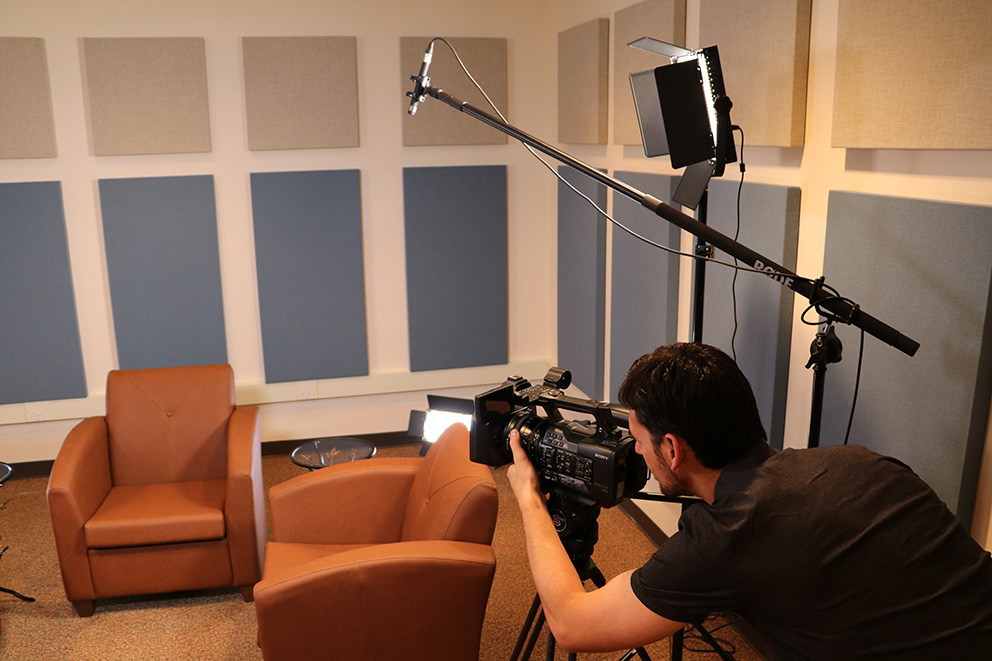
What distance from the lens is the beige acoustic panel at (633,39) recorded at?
9.62 ft

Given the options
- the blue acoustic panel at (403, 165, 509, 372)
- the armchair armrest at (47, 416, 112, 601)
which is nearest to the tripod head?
the armchair armrest at (47, 416, 112, 601)

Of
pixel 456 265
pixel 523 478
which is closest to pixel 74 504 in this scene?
pixel 523 478

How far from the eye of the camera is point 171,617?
9.93 feet

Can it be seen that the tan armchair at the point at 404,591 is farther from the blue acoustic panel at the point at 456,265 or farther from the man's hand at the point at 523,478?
the blue acoustic panel at the point at 456,265

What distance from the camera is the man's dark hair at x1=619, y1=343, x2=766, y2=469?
1.43m

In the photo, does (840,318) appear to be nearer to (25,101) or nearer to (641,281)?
(641,281)

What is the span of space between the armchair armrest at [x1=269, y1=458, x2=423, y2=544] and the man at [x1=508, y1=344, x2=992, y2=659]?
134 cm

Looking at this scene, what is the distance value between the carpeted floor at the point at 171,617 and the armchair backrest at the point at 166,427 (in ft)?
1.64

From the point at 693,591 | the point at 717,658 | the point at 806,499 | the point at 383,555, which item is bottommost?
→ the point at 717,658

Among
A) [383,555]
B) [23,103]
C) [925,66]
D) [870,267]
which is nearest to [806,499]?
[870,267]

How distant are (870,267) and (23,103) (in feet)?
12.7

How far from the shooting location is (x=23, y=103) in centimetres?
393

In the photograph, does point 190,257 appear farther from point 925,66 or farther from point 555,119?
point 925,66

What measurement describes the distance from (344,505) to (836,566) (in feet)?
5.97
